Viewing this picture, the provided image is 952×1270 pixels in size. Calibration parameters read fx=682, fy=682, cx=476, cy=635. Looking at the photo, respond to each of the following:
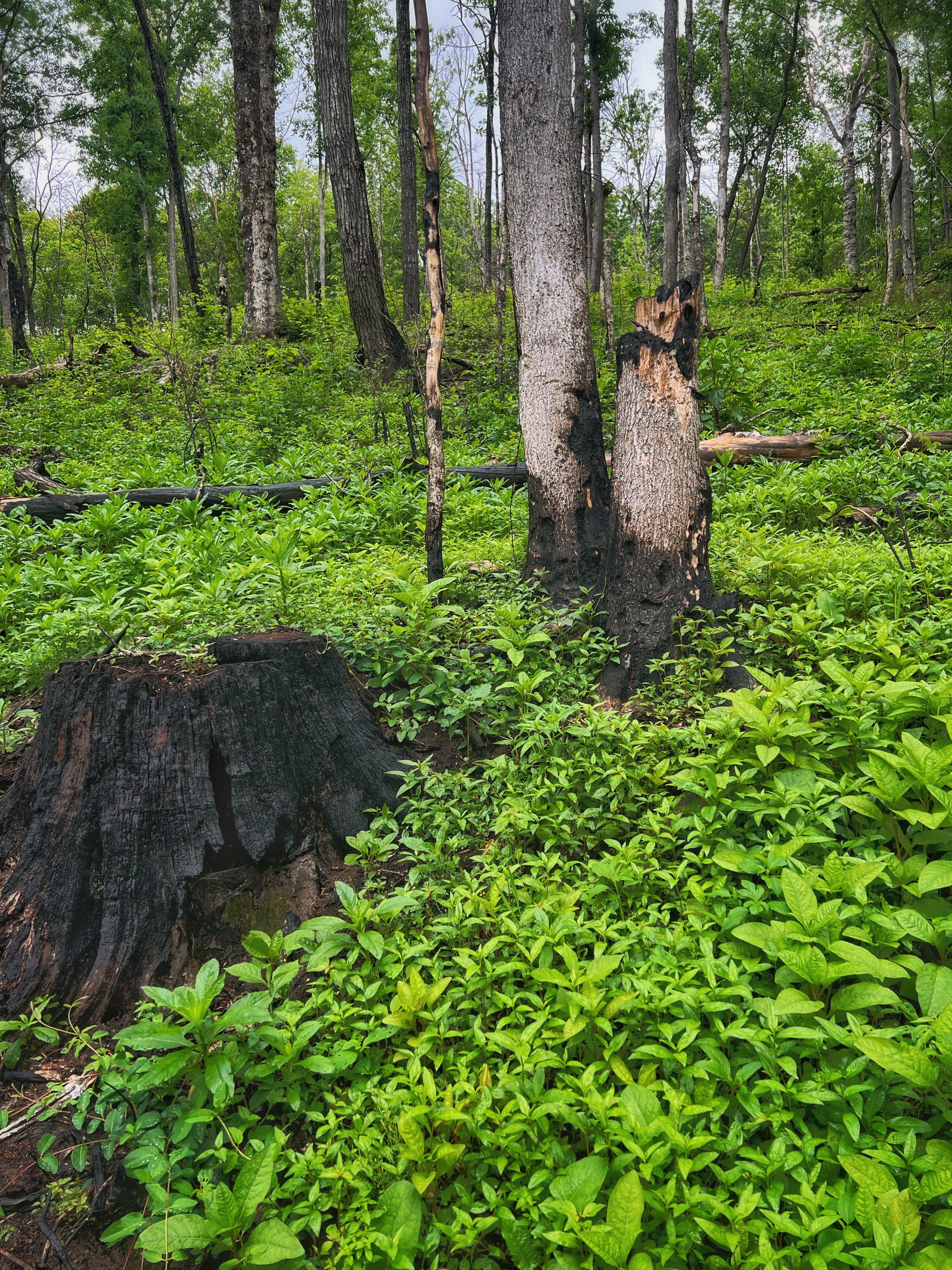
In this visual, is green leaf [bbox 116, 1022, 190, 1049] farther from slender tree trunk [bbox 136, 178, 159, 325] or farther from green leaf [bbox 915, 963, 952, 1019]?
slender tree trunk [bbox 136, 178, 159, 325]

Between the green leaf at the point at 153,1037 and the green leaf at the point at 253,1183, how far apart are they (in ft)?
1.24

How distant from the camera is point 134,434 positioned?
9031mm

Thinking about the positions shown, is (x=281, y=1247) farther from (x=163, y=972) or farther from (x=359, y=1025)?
(x=163, y=972)

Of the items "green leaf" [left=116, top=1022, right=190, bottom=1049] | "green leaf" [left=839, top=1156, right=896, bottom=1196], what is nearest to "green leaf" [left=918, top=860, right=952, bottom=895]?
"green leaf" [left=839, top=1156, right=896, bottom=1196]

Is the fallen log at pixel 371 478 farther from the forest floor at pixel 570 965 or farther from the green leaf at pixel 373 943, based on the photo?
the green leaf at pixel 373 943

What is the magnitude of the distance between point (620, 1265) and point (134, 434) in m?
9.83

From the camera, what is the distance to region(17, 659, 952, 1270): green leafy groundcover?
1605 mm

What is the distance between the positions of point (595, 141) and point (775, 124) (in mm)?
7437

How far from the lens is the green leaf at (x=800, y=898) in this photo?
1.97 metres

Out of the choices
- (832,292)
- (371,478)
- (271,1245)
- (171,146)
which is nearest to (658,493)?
(271,1245)

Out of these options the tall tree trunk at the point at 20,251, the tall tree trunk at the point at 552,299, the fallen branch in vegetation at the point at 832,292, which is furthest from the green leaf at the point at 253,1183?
the tall tree trunk at the point at 20,251

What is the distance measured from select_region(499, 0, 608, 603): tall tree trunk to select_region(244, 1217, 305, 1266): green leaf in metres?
3.19

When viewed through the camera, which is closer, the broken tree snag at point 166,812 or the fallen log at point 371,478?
the broken tree snag at point 166,812

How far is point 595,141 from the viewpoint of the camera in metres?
15.4
